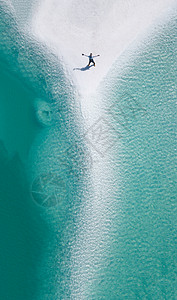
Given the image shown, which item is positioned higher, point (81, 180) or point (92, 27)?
point (92, 27)

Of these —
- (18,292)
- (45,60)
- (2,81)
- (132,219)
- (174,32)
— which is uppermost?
(174,32)

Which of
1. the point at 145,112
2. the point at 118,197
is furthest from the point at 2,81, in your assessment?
the point at 118,197

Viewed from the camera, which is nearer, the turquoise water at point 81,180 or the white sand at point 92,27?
the turquoise water at point 81,180

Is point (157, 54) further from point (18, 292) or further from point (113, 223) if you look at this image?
point (18, 292)

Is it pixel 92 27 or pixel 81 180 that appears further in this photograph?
pixel 92 27

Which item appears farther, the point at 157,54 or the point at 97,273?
the point at 157,54
